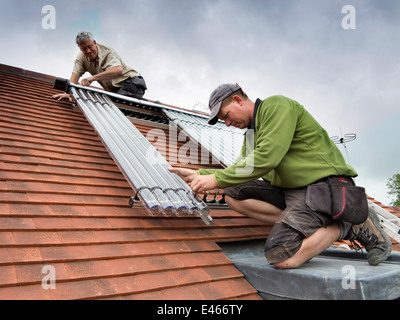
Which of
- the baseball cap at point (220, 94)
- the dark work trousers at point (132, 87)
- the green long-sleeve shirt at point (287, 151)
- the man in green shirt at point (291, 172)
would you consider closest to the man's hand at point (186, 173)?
the man in green shirt at point (291, 172)

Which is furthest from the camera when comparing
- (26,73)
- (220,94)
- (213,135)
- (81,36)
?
(26,73)

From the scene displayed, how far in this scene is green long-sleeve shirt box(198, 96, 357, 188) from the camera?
2164 millimetres

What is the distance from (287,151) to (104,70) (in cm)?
354

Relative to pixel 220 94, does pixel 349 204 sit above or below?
below

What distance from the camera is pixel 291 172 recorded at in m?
2.32

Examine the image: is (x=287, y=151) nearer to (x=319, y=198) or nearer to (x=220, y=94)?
(x=319, y=198)

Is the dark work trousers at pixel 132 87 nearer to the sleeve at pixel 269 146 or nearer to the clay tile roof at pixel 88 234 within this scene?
the clay tile roof at pixel 88 234

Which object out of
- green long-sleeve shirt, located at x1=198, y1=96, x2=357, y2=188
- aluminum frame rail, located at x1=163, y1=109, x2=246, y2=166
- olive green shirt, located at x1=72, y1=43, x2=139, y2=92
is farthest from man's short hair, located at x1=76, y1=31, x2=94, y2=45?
green long-sleeve shirt, located at x1=198, y1=96, x2=357, y2=188

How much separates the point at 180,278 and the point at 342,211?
1.15m

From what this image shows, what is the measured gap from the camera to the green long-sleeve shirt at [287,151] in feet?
7.10

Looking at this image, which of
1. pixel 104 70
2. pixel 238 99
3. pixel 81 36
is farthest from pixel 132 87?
pixel 238 99

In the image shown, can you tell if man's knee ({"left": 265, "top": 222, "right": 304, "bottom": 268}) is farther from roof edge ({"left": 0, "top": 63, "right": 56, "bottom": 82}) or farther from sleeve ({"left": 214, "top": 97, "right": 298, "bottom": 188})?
roof edge ({"left": 0, "top": 63, "right": 56, "bottom": 82})

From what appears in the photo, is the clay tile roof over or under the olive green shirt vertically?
under

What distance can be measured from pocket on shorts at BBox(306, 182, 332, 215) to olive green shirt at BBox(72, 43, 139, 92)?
3.62 meters
